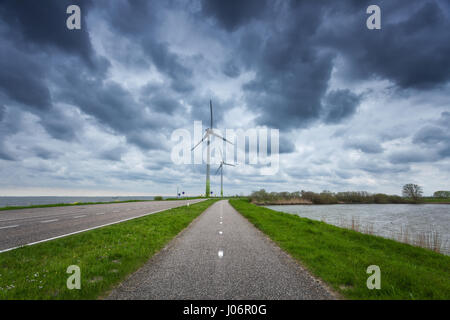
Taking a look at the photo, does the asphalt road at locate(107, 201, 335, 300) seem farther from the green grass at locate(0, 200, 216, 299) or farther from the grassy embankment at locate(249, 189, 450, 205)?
the grassy embankment at locate(249, 189, 450, 205)

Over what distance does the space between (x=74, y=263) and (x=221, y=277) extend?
4286 millimetres

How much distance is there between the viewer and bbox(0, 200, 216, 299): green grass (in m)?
4.14

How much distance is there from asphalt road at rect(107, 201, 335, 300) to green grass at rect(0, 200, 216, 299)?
0.49 metres

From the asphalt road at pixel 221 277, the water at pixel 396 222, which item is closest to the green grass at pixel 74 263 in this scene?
the asphalt road at pixel 221 277

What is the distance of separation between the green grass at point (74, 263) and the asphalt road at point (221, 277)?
0.49 m

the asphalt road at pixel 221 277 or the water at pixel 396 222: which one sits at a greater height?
the asphalt road at pixel 221 277

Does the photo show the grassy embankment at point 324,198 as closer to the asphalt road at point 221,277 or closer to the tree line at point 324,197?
the tree line at point 324,197

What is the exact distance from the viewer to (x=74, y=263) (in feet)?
18.6

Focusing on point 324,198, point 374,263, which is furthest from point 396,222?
point 324,198

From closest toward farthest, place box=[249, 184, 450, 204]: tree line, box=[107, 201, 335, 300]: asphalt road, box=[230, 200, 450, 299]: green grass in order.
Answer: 1. box=[107, 201, 335, 300]: asphalt road
2. box=[230, 200, 450, 299]: green grass
3. box=[249, 184, 450, 204]: tree line

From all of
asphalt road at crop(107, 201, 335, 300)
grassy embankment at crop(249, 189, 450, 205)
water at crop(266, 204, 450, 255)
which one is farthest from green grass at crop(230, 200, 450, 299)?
grassy embankment at crop(249, 189, 450, 205)

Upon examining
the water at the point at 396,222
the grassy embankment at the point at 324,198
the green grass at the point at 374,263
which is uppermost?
the green grass at the point at 374,263

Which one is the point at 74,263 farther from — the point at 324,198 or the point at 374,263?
the point at 324,198

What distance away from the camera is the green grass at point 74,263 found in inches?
163
